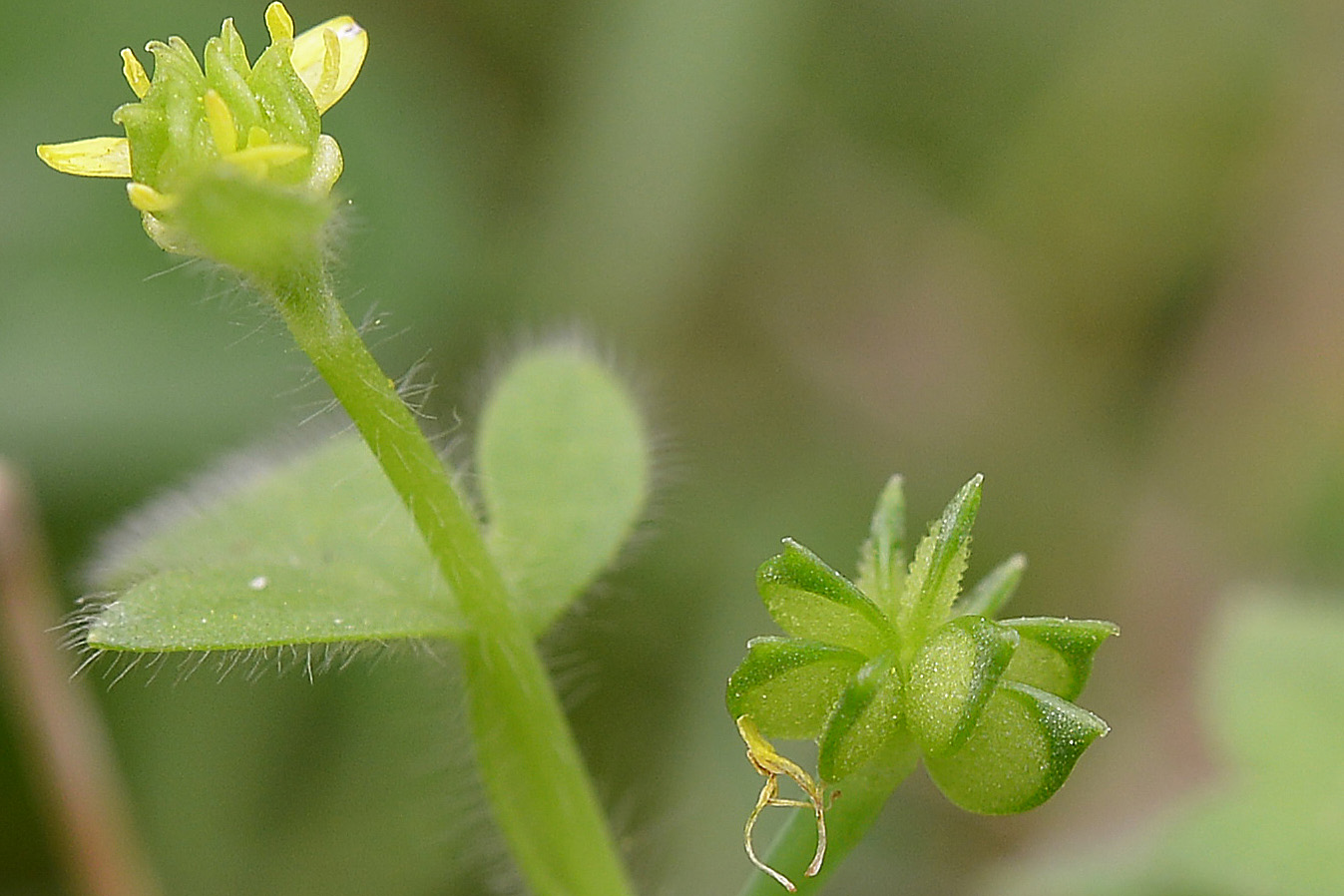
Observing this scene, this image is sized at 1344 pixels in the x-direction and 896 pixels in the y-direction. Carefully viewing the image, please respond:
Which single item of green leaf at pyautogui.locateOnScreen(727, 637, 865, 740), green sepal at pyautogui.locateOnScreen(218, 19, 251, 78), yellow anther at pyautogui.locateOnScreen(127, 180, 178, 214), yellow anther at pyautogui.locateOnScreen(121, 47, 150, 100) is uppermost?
green sepal at pyautogui.locateOnScreen(218, 19, 251, 78)

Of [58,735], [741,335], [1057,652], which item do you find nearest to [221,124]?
[1057,652]


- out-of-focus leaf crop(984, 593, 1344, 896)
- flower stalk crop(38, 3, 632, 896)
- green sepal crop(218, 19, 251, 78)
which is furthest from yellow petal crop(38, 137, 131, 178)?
out-of-focus leaf crop(984, 593, 1344, 896)

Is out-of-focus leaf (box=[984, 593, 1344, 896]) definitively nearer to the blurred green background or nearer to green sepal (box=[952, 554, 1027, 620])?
the blurred green background

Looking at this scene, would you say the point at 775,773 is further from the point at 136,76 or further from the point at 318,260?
the point at 136,76

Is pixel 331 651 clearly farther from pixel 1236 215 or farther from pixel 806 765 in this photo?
pixel 1236 215

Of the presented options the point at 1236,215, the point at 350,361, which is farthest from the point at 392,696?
the point at 1236,215

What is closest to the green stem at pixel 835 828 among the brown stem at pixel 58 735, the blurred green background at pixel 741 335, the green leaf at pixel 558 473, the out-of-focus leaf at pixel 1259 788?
the green leaf at pixel 558 473

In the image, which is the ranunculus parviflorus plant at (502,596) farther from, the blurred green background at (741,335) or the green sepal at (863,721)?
the blurred green background at (741,335)

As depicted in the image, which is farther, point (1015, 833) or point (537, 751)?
point (1015, 833)
